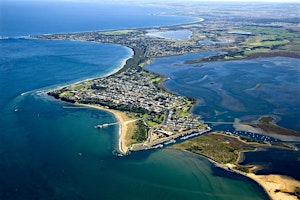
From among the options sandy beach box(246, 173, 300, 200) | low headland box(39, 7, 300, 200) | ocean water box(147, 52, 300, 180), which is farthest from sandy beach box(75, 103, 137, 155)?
sandy beach box(246, 173, 300, 200)

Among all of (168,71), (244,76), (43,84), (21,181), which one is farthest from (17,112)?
(244,76)

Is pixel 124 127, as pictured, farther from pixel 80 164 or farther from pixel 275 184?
pixel 275 184

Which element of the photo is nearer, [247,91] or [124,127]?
[124,127]

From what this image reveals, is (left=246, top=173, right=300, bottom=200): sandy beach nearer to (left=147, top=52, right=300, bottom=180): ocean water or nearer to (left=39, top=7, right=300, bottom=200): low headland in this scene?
(left=39, top=7, right=300, bottom=200): low headland

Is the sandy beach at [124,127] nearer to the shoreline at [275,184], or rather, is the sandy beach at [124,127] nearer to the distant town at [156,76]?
the distant town at [156,76]

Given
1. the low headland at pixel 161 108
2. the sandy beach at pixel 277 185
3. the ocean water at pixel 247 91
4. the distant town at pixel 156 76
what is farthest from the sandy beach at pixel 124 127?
the sandy beach at pixel 277 185

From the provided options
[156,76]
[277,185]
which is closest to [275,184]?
[277,185]
